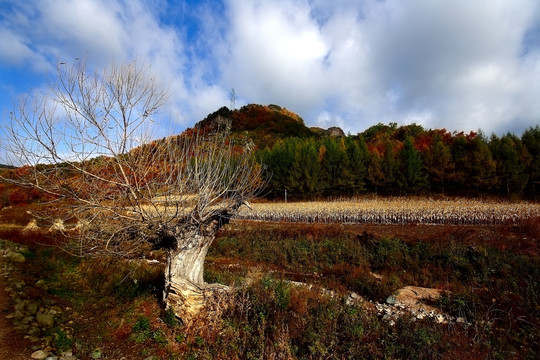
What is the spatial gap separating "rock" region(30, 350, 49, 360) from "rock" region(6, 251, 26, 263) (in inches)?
337

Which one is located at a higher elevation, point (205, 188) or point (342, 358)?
point (205, 188)

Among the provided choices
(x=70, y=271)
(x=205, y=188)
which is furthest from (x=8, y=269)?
(x=205, y=188)

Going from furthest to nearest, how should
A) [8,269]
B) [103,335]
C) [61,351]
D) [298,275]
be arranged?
[298,275], [8,269], [103,335], [61,351]

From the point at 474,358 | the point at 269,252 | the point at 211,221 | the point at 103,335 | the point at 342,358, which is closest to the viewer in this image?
the point at 474,358

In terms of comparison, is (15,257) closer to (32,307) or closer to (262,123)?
(32,307)

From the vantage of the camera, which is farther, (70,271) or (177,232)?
(70,271)

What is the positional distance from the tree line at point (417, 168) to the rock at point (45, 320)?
28.7 metres

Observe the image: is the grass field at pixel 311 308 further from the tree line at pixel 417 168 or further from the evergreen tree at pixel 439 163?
the evergreen tree at pixel 439 163

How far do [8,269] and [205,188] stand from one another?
31.2ft

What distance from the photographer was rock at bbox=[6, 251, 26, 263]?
11.8 metres

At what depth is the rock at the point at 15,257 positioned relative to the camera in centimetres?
1184

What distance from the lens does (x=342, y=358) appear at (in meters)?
5.38

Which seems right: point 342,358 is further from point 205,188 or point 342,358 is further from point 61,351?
point 61,351

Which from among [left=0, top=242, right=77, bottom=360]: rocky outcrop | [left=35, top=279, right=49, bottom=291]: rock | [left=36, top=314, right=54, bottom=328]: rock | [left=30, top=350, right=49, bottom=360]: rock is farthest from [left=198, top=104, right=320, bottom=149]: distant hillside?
[left=30, top=350, right=49, bottom=360]: rock
